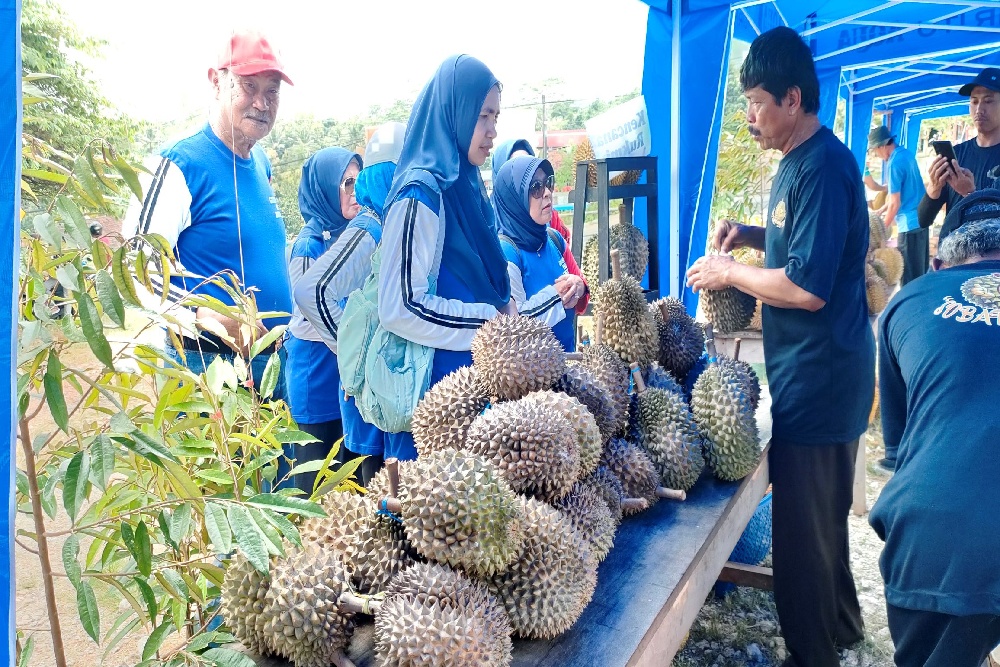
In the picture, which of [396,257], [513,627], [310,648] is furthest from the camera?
[396,257]

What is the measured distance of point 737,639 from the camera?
2.90 metres

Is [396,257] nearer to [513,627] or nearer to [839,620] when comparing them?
[513,627]

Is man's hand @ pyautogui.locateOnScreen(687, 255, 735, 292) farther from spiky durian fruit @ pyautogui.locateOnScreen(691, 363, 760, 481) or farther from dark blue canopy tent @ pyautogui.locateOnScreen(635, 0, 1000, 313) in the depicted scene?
dark blue canopy tent @ pyautogui.locateOnScreen(635, 0, 1000, 313)

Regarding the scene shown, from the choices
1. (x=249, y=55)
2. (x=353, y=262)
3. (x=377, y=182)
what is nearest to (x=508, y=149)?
(x=377, y=182)

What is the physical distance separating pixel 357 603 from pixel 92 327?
590 mm

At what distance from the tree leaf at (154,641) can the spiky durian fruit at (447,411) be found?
2.09 feet

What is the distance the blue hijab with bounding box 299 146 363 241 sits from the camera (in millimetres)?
3467

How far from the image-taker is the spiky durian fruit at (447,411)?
1.59 meters

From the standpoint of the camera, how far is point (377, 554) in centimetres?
126

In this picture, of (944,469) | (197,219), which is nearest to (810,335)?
(944,469)

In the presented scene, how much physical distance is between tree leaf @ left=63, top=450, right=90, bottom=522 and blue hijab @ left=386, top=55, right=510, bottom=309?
1319mm

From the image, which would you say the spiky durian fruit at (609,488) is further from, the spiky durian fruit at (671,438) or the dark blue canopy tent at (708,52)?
the dark blue canopy tent at (708,52)

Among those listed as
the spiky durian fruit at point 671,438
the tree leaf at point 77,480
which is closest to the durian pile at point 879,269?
the spiky durian fruit at point 671,438

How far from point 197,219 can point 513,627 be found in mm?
1907
